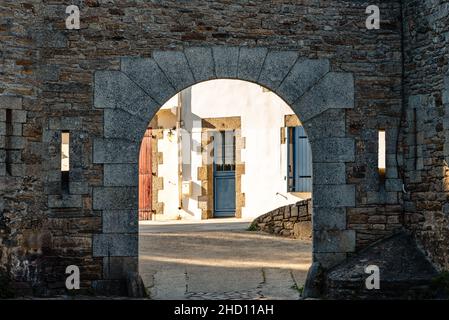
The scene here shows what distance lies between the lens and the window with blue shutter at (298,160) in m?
15.4

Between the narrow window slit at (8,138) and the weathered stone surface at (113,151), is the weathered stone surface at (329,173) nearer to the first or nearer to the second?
the weathered stone surface at (113,151)

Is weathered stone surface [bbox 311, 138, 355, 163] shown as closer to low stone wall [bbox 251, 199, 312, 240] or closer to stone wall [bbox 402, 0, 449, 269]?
stone wall [bbox 402, 0, 449, 269]

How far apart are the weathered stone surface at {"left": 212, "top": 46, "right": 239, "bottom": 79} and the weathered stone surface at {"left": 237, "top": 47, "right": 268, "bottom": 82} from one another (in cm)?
5

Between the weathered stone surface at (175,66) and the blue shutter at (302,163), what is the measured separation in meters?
7.34

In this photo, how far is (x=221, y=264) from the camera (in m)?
10.0

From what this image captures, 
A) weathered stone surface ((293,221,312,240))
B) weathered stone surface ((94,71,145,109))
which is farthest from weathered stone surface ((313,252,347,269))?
weathered stone surface ((293,221,312,240))

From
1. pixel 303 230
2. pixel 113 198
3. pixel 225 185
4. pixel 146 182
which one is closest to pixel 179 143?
pixel 146 182

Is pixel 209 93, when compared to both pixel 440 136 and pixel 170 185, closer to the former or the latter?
pixel 170 185

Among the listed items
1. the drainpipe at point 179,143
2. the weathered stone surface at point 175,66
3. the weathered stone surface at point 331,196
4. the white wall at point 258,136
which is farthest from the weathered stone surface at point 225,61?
the drainpipe at point 179,143

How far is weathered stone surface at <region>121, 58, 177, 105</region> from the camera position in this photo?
8.21m

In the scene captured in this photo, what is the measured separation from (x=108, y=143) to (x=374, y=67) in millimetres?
2959

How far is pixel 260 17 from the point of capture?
839 cm

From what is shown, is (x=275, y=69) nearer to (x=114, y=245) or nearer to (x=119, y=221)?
(x=119, y=221)

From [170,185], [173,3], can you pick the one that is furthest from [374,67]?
[170,185]
